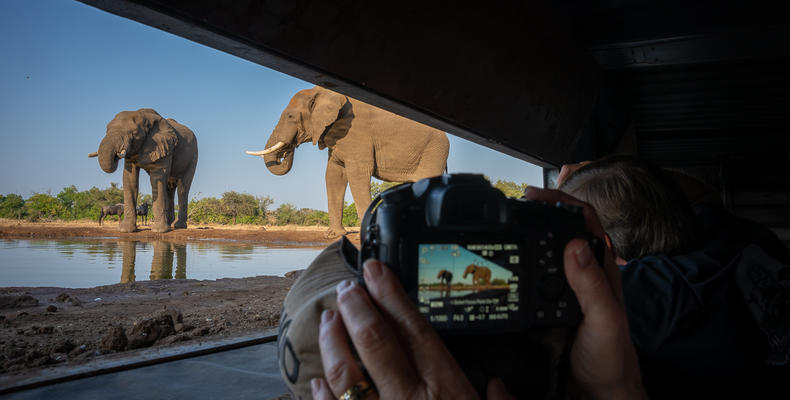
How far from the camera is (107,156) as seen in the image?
8.73m

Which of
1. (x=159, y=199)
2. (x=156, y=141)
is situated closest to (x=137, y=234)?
(x=159, y=199)

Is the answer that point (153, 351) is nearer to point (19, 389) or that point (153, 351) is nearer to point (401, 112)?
point (19, 389)

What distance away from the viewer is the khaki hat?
0.41 m

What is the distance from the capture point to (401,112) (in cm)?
141

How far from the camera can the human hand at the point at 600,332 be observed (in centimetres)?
46

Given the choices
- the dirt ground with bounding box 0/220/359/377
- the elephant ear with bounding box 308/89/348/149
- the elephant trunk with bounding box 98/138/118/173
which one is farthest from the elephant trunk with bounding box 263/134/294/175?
the elephant trunk with bounding box 98/138/118/173

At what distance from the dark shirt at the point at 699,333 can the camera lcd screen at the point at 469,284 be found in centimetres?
36

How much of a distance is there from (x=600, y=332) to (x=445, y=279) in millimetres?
178

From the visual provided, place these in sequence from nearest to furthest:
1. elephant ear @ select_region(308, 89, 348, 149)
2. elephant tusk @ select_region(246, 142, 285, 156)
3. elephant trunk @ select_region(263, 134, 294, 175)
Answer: elephant ear @ select_region(308, 89, 348, 149), elephant tusk @ select_region(246, 142, 285, 156), elephant trunk @ select_region(263, 134, 294, 175)

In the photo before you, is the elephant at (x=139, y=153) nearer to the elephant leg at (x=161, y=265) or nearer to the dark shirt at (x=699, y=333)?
the elephant leg at (x=161, y=265)

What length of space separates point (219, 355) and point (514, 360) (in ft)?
5.07

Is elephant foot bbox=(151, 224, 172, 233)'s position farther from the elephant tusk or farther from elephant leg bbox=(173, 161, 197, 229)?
the elephant tusk

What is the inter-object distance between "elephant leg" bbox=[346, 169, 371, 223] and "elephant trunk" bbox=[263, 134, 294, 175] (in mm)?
1130

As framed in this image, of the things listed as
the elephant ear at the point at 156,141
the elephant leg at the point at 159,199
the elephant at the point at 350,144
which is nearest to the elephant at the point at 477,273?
the elephant at the point at 350,144
